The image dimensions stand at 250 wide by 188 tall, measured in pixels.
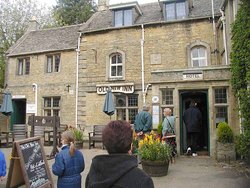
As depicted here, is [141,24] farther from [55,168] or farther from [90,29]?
[55,168]

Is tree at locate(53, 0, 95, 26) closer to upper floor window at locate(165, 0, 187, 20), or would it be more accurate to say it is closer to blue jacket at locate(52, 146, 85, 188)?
upper floor window at locate(165, 0, 187, 20)

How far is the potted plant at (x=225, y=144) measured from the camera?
9.87m

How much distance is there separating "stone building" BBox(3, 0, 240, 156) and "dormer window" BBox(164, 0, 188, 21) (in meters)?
0.06

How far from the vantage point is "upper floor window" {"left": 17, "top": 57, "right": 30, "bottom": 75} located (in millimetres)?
19688

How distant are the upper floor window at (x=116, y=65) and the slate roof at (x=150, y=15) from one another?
6.10 feet

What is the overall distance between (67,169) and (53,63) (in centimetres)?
1525

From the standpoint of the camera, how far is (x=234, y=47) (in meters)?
10.3

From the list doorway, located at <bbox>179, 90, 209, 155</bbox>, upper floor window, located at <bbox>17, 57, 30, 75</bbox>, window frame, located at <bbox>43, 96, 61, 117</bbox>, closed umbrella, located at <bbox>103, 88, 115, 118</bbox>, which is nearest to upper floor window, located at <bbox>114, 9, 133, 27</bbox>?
closed umbrella, located at <bbox>103, 88, 115, 118</bbox>

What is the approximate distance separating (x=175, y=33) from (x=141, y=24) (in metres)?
2.14

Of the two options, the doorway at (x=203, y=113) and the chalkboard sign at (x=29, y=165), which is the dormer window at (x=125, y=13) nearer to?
the doorway at (x=203, y=113)

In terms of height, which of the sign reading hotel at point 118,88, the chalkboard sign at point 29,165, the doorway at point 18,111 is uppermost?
the sign reading hotel at point 118,88

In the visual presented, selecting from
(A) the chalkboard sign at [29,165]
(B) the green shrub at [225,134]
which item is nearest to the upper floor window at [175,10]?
(B) the green shrub at [225,134]

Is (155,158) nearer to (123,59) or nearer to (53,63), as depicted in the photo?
(123,59)

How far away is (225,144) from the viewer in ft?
32.6
